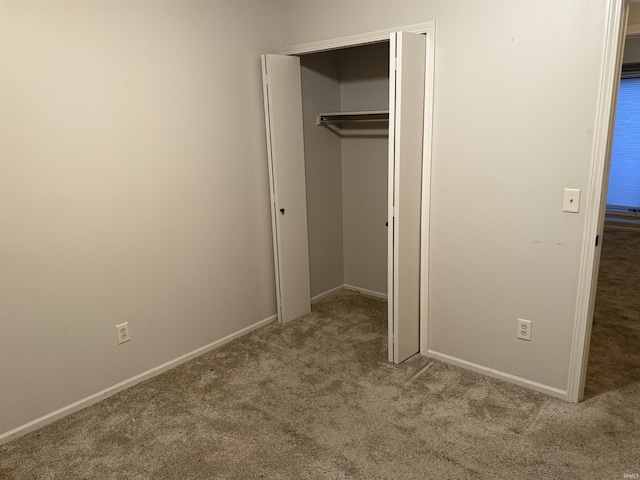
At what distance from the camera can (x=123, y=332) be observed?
2785 mm

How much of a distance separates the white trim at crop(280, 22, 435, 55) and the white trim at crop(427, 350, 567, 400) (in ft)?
6.50

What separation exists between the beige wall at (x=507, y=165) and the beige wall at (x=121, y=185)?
3.39 feet

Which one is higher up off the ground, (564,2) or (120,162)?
(564,2)

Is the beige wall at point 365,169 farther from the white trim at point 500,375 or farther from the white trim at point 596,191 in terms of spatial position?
the white trim at point 596,191

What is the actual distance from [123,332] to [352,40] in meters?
2.29

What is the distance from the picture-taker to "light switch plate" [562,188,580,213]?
2.35m

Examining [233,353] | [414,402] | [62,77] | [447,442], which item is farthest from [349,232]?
[62,77]

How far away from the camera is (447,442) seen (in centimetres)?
227

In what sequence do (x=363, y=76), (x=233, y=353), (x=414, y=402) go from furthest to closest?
(x=363, y=76), (x=233, y=353), (x=414, y=402)

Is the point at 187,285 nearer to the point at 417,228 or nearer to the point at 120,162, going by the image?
the point at 120,162

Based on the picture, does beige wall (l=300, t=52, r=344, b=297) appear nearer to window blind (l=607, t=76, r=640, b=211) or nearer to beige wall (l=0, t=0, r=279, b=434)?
beige wall (l=0, t=0, r=279, b=434)

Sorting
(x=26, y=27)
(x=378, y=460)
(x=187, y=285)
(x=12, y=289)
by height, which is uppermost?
(x=26, y=27)

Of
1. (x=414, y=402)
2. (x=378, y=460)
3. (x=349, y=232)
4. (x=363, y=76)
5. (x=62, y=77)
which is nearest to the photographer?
(x=378, y=460)

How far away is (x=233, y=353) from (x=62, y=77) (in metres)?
1.94
